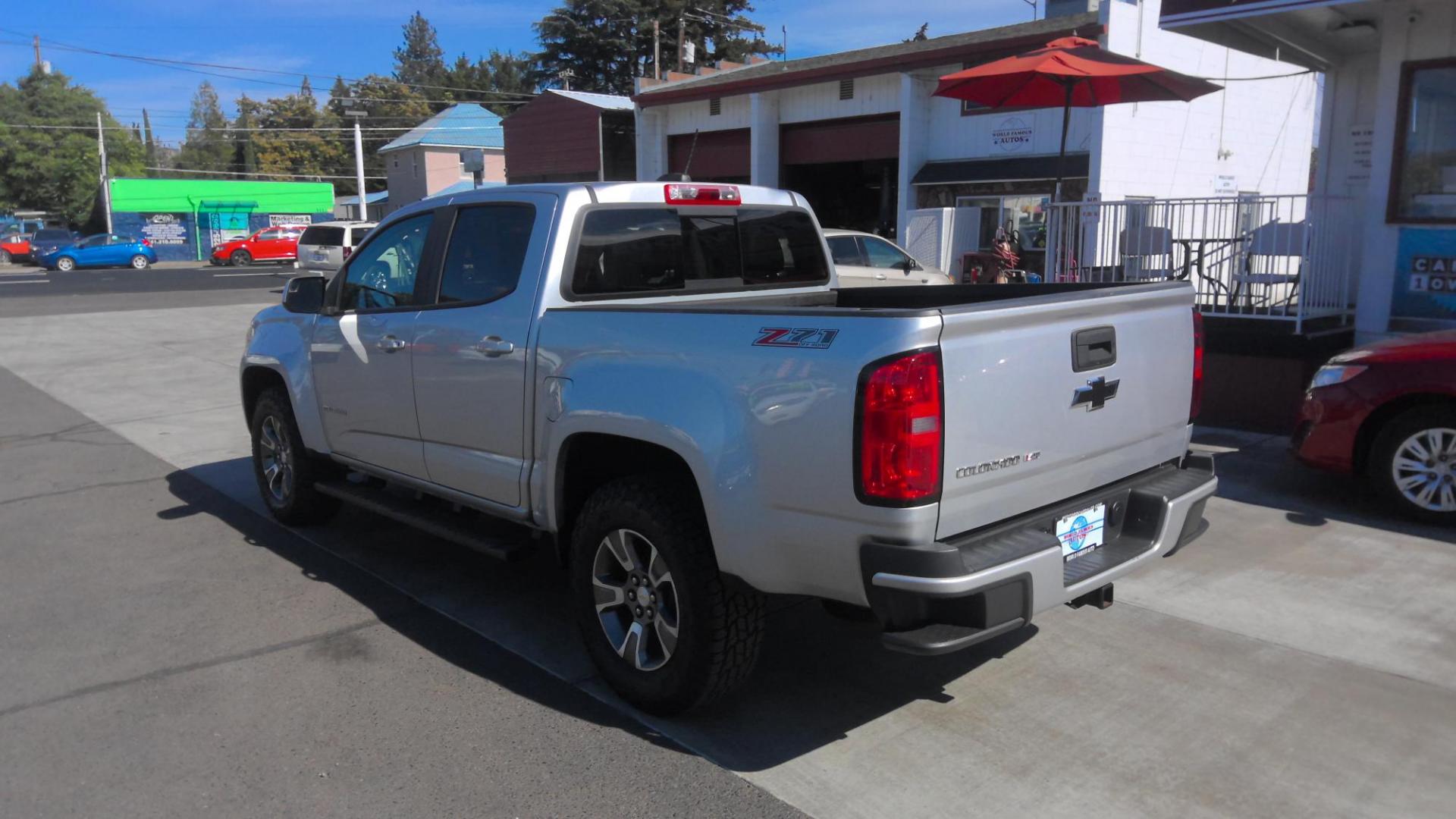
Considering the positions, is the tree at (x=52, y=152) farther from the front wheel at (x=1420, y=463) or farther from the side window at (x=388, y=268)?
the front wheel at (x=1420, y=463)

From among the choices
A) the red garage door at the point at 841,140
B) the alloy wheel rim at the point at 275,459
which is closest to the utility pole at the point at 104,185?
the red garage door at the point at 841,140

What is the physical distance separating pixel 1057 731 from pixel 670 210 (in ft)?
8.92

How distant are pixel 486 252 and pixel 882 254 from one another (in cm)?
1060

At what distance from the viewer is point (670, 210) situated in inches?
191

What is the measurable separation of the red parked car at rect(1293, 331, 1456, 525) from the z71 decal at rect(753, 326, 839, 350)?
472cm

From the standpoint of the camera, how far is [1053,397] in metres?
3.53

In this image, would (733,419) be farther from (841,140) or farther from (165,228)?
(165,228)

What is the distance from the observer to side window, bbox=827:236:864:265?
46.7 ft

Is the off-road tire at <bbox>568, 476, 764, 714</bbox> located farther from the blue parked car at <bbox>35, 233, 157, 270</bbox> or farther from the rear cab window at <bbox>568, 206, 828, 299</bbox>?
the blue parked car at <bbox>35, 233, 157, 270</bbox>

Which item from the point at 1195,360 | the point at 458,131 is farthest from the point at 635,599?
the point at 458,131

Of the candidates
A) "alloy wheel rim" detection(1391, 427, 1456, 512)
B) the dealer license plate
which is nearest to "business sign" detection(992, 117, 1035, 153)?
"alloy wheel rim" detection(1391, 427, 1456, 512)

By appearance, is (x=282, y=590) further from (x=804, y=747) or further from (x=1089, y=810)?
(x=1089, y=810)

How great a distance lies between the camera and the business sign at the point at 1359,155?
11109 mm

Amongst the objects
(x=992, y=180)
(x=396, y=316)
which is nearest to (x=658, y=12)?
(x=992, y=180)
